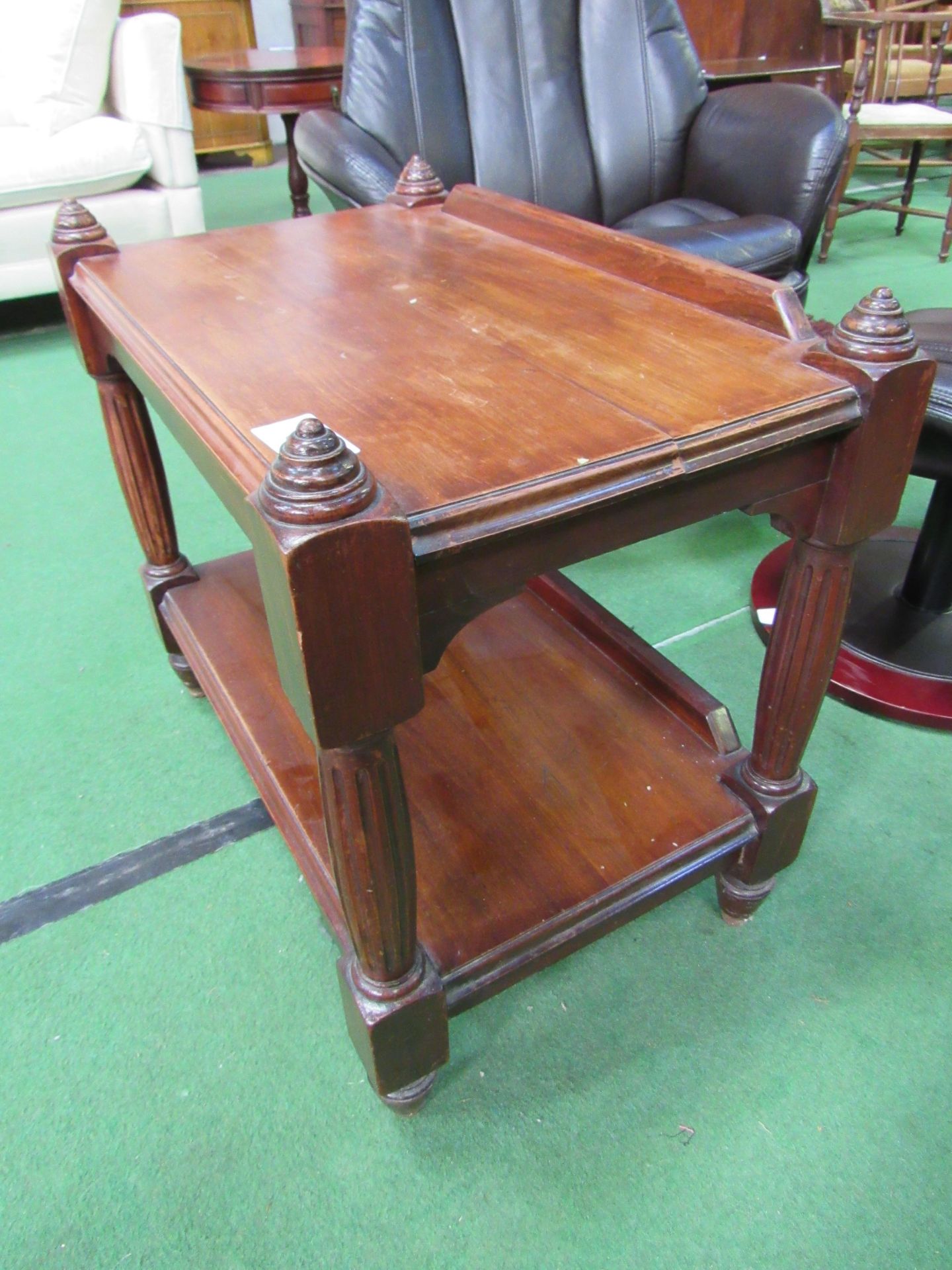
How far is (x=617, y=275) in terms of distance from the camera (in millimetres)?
938

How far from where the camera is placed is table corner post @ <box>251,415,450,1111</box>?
1.57ft

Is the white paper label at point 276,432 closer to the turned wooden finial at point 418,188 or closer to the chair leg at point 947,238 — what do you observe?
the turned wooden finial at point 418,188

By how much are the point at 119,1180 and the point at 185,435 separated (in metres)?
0.65

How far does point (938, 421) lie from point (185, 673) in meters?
1.04

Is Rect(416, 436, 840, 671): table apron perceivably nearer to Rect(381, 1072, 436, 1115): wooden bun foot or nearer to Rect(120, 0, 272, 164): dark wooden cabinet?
Rect(381, 1072, 436, 1115): wooden bun foot

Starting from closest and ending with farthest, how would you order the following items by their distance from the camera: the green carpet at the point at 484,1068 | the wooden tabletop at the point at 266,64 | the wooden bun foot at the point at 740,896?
1. the green carpet at the point at 484,1068
2. the wooden bun foot at the point at 740,896
3. the wooden tabletop at the point at 266,64

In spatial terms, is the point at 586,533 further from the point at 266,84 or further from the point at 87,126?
the point at 266,84

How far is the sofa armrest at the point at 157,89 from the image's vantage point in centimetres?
247

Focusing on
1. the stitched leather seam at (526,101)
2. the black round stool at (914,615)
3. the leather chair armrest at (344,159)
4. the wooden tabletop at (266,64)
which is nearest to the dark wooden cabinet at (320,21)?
the wooden tabletop at (266,64)

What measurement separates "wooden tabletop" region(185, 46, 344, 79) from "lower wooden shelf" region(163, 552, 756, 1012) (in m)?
2.17

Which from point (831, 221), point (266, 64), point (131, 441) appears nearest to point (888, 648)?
point (131, 441)

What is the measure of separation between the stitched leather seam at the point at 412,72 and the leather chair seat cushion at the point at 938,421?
105cm

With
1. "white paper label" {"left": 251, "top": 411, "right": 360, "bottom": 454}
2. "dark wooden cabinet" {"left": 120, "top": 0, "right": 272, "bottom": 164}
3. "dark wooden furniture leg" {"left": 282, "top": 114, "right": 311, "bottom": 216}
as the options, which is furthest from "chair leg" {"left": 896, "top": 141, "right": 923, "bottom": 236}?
"white paper label" {"left": 251, "top": 411, "right": 360, "bottom": 454}

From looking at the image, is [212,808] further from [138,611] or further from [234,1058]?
[138,611]
